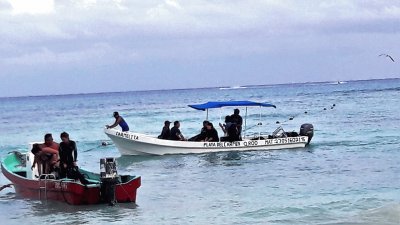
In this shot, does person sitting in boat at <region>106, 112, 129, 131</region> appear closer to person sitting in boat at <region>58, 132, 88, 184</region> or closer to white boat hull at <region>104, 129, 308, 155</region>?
white boat hull at <region>104, 129, 308, 155</region>

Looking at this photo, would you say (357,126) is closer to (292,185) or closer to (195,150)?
(195,150)

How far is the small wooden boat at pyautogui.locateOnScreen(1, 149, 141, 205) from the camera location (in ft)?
52.0

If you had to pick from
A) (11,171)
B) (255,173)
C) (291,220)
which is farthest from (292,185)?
(11,171)

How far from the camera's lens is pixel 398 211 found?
556 inches

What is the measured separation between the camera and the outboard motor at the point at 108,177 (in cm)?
1555

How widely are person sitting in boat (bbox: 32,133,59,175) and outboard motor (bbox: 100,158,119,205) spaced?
1956mm

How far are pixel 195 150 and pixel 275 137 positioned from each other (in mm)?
3354

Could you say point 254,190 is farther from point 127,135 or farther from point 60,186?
point 127,135

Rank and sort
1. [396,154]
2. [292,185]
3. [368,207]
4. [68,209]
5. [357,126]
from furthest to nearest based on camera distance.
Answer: [357,126] < [396,154] < [292,185] < [68,209] < [368,207]

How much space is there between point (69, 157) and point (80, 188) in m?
0.94

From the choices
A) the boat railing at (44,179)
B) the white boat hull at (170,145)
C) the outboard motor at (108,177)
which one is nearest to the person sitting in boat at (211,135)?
the white boat hull at (170,145)

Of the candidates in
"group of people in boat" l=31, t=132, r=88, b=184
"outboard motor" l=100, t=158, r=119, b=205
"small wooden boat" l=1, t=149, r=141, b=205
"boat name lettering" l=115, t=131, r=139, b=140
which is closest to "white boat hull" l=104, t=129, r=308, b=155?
"boat name lettering" l=115, t=131, r=139, b=140

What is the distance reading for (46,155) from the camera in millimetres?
17109

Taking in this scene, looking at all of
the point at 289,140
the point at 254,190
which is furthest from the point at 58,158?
the point at 289,140
